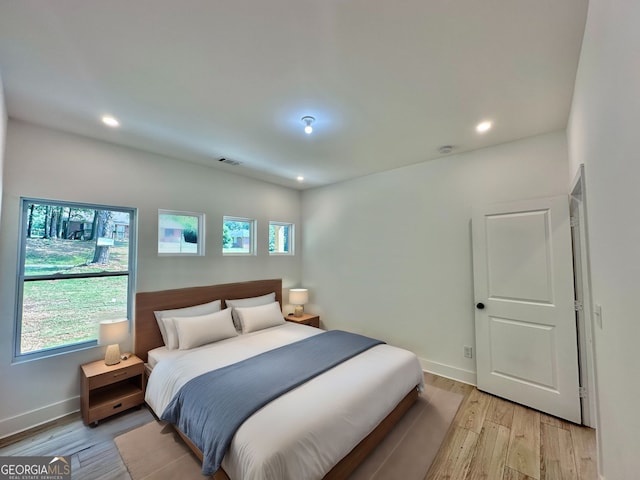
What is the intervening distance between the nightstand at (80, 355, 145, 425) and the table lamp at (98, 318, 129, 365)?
0.07 metres

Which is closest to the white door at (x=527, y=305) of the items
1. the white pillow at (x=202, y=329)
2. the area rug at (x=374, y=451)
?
the area rug at (x=374, y=451)

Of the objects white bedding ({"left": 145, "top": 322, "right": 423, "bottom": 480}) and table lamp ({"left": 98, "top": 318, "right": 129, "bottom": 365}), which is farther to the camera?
table lamp ({"left": 98, "top": 318, "right": 129, "bottom": 365})

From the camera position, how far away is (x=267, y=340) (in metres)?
3.04

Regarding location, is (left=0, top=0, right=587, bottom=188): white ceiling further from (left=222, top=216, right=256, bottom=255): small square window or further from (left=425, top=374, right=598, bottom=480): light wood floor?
(left=425, top=374, right=598, bottom=480): light wood floor

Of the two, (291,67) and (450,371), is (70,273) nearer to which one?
(291,67)

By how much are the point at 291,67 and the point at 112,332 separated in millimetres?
2866

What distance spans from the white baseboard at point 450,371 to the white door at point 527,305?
0.17 meters

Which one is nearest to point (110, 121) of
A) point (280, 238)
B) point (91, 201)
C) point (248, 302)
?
→ point (91, 201)

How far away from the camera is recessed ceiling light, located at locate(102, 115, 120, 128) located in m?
2.32

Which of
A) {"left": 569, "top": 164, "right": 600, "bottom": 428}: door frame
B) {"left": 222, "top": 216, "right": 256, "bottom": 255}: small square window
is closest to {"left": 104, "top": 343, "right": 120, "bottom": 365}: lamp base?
{"left": 222, "top": 216, "right": 256, "bottom": 255}: small square window

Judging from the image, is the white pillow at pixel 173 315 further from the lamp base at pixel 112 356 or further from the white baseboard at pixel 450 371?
the white baseboard at pixel 450 371

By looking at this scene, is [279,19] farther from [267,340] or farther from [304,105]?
[267,340]

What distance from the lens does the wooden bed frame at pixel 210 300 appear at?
71.6 inches

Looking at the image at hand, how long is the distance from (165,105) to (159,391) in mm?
2449
